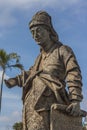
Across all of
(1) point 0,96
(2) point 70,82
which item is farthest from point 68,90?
A: (1) point 0,96

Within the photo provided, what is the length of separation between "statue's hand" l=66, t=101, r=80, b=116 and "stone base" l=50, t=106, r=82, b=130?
20cm

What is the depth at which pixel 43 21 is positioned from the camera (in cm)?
1102

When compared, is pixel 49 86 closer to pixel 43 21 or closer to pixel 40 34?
pixel 40 34

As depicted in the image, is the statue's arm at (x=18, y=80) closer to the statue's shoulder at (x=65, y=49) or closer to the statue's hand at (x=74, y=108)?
the statue's shoulder at (x=65, y=49)

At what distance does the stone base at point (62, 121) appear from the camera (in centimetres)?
1032

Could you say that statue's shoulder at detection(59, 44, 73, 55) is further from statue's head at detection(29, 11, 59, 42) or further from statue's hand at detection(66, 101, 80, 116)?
statue's hand at detection(66, 101, 80, 116)

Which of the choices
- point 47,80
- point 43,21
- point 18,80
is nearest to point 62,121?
point 47,80

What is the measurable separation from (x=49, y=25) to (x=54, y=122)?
209cm

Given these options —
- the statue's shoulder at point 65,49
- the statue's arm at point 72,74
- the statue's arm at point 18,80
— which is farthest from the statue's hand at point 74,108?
the statue's arm at point 18,80

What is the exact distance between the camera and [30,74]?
11109 mm

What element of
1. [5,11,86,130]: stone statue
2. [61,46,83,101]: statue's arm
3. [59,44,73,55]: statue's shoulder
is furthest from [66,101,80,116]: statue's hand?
[59,44,73,55]: statue's shoulder

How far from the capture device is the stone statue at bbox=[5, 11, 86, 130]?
410 inches

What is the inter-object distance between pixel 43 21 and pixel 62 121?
214 centimetres

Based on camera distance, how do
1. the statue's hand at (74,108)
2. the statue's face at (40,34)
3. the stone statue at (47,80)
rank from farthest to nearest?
the statue's face at (40,34), the stone statue at (47,80), the statue's hand at (74,108)
